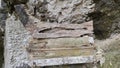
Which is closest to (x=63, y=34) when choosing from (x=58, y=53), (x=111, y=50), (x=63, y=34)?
(x=63, y=34)

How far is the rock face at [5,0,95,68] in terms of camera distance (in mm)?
1311

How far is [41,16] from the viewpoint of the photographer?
1354mm

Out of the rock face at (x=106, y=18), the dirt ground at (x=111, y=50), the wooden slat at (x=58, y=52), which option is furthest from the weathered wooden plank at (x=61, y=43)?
the rock face at (x=106, y=18)

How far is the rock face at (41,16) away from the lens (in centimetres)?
131

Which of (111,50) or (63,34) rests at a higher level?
(63,34)

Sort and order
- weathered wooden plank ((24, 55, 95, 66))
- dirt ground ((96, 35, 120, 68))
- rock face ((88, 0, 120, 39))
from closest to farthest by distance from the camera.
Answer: weathered wooden plank ((24, 55, 95, 66)) < dirt ground ((96, 35, 120, 68)) < rock face ((88, 0, 120, 39))

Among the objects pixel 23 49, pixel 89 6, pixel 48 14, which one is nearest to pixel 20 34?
pixel 23 49

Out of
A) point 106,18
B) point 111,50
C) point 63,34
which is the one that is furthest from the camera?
point 106,18

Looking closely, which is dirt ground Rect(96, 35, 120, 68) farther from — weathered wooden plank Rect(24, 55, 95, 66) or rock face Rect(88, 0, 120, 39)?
weathered wooden plank Rect(24, 55, 95, 66)

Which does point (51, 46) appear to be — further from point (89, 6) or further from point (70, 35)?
point (89, 6)

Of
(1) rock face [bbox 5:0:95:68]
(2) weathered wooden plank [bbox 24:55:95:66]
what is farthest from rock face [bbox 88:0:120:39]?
(2) weathered wooden plank [bbox 24:55:95:66]

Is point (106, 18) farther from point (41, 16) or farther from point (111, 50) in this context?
point (41, 16)

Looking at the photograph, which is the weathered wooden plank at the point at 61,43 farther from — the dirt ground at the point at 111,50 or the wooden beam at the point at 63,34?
the dirt ground at the point at 111,50

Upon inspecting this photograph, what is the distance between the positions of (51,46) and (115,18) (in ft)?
1.52
